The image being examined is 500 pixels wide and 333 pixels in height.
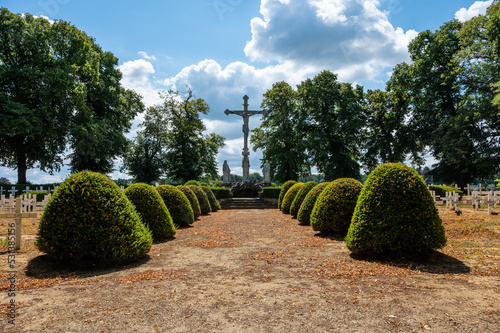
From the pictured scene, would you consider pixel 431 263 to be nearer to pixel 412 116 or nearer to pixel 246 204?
pixel 246 204

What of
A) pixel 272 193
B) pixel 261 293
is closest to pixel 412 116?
pixel 272 193

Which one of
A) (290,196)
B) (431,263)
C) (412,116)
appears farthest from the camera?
(412,116)

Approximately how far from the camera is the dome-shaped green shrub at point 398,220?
5258mm

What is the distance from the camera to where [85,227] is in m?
4.85

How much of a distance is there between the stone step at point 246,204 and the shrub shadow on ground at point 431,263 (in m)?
14.9

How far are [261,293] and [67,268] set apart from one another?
Result: 11.3ft

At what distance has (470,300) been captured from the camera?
342 cm

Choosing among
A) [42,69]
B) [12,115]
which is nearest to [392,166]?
[12,115]

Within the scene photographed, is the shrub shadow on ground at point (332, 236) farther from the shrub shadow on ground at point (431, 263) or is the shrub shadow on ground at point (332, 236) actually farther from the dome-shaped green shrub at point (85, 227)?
the dome-shaped green shrub at point (85, 227)

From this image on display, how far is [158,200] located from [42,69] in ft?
71.2

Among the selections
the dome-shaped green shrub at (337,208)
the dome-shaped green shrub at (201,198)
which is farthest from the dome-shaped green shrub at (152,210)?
the dome-shaped green shrub at (201,198)

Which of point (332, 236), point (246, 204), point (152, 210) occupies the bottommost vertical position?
point (246, 204)

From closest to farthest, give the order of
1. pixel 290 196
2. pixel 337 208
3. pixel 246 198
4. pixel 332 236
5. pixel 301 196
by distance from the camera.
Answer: pixel 337 208
pixel 332 236
pixel 301 196
pixel 290 196
pixel 246 198

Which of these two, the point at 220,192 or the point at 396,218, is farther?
the point at 220,192
